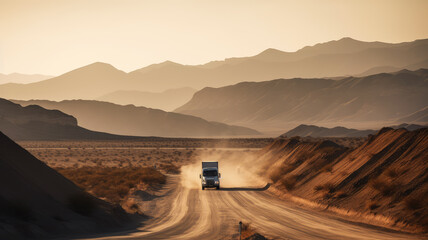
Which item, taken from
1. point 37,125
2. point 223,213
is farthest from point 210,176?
point 37,125

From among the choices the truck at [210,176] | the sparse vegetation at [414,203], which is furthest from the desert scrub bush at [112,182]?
the sparse vegetation at [414,203]

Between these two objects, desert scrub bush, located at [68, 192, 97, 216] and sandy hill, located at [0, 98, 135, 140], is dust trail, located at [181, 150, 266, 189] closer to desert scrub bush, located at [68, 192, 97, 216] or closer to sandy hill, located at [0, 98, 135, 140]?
desert scrub bush, located at [68, 192, 97, 216]

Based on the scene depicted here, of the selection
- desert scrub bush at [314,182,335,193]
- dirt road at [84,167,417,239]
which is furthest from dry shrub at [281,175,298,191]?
desert scrub bush at [314,182,335,193]

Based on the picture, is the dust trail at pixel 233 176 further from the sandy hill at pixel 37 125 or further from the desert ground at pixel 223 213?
the sandy hill at pixel 37 125

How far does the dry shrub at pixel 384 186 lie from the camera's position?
2897cm

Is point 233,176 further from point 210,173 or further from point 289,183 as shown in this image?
point 289,183

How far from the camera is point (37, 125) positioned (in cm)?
16800

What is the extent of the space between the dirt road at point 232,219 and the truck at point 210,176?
186 cm

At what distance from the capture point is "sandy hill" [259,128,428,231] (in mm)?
27125

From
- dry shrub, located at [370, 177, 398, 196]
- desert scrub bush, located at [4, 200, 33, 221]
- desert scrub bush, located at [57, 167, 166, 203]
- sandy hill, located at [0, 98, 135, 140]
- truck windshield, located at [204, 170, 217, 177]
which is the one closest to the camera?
desert scrub bush, located at [4, 200, 33, 221]

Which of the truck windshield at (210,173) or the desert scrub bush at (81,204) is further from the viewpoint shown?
the truck windshield at (210,173)

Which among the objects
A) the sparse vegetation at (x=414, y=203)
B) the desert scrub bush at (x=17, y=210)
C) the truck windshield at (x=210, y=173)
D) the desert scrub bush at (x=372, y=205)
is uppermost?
the truck windshield at (x=210, y=173)

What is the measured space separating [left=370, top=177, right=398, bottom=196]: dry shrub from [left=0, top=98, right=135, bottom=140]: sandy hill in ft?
456

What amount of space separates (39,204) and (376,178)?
724 inches
